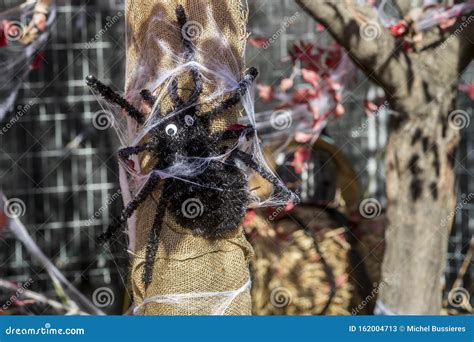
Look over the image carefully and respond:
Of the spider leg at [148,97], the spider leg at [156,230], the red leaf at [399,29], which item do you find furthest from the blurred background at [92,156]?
the spider leg at [148,97]

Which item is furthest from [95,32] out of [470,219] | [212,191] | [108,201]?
[470,219]

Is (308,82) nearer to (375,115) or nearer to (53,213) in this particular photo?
(375,115)

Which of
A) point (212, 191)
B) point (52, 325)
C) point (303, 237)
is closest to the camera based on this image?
point (212, 191)

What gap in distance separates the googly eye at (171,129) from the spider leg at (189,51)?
11 centimetres

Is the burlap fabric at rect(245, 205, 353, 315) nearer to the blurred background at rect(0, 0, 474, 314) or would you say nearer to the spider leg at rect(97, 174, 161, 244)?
the blurred background at rect(0, 0, 474, 314)

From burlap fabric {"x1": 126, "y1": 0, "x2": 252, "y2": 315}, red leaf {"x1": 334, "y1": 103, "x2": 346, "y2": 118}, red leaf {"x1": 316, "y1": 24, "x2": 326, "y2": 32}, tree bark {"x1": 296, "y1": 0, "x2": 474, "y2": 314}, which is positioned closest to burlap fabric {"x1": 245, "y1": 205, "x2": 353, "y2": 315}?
tree bark {"x1": 296, "y1": 0, "x2": 474, "y2": 314}

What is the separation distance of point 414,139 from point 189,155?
1.52 m

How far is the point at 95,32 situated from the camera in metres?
4.25

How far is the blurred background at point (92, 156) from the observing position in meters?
4.09

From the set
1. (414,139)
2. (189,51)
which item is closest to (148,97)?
(189,51)

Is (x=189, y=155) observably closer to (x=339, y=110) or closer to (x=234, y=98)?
(x=234, y=98)

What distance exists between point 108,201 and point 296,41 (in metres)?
1.36

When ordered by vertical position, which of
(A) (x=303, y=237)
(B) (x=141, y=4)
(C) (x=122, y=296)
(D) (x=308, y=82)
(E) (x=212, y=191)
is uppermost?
(B) (x=141, y=4)

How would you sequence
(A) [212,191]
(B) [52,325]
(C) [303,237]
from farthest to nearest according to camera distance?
(C) [303,237] < (B) [52,325] < (A) [212,191]
